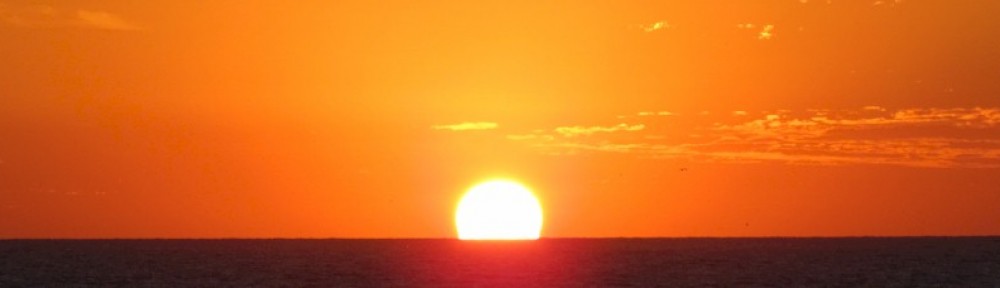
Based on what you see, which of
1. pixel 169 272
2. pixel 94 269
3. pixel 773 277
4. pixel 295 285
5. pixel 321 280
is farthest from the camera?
pixel 94 269

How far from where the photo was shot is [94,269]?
130 m

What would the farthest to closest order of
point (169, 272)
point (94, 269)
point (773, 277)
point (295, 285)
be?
point (94, 269) → point (169, 272) → point (773, 277) → point (295, 285)

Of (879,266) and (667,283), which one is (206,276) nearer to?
(667,283)

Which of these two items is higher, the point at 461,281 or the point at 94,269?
the point at 94,269

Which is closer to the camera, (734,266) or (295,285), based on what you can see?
(295,285)

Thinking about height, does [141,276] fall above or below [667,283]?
above

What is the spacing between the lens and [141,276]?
113 metres

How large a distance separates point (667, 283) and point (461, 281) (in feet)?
53.2

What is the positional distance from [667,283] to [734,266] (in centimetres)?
3840

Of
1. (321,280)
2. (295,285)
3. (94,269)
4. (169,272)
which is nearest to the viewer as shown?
(295,285)

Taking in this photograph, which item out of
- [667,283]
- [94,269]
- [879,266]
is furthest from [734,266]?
[94,269]

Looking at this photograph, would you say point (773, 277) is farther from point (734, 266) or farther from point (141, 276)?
point (141, 276)

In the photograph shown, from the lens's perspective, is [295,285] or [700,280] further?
[700,280]

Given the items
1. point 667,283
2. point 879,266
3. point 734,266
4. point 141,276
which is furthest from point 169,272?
point 879,266
